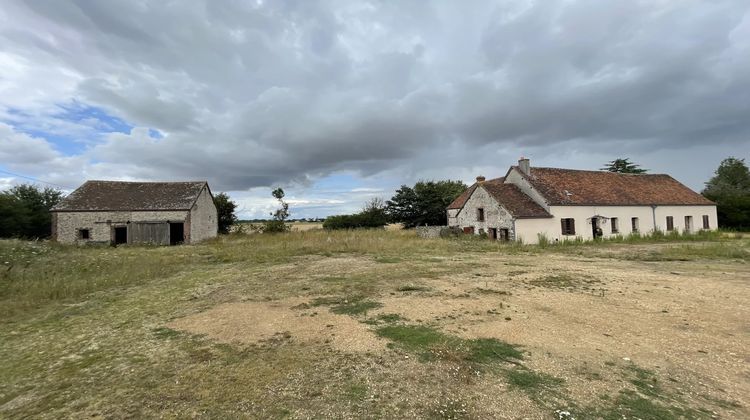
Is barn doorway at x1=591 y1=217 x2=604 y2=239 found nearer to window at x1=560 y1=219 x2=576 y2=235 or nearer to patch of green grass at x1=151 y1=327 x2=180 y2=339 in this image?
window at x1=560 y1=219 x2=576 y2=235

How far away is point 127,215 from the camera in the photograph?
24578 mm

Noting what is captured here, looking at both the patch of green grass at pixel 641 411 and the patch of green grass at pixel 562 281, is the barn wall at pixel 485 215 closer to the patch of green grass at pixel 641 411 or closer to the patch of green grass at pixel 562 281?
the patch of green grass at pixel 562 281

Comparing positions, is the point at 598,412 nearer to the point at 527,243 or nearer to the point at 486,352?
the point at 486,352

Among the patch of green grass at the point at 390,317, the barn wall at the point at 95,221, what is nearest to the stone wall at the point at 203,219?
the barn wall at the point at 95,221

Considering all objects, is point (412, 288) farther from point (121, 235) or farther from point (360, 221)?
point (360, 221)

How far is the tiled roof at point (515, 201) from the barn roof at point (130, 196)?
68.4 ft

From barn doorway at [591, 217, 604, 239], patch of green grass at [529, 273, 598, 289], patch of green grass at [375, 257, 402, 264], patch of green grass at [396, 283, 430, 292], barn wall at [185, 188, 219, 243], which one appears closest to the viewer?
patch of green grass at [396, 283, 430, 292]

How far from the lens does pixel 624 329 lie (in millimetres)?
5457

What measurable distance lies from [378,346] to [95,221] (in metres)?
27.0

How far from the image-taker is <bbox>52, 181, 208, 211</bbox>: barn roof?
965 inches

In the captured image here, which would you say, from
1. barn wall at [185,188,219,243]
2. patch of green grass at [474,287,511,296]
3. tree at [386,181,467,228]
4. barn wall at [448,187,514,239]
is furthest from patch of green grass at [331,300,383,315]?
tree at [386,181,467,228]

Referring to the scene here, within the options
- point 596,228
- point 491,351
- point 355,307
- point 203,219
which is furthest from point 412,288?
point 203,219

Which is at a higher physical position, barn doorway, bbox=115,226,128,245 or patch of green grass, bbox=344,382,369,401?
barn doorway, bbox=115,226,128,245

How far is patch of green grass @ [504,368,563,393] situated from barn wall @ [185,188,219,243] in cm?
2557
